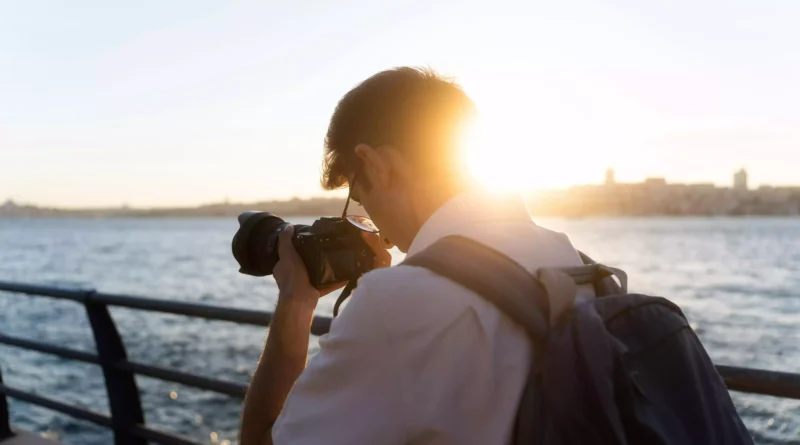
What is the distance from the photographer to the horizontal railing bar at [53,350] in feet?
11.4

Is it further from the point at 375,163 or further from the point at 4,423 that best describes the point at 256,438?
the point at 4,423

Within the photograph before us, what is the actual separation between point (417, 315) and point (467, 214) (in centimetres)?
22

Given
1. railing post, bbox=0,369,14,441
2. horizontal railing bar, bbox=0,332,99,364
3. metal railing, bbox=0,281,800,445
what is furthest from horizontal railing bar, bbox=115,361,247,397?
railing post, bbox=0,369,14,441

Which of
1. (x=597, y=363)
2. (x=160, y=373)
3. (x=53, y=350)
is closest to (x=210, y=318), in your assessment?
(x=160, y=373)

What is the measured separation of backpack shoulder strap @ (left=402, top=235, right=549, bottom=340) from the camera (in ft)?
3.71

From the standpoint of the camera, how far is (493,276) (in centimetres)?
114

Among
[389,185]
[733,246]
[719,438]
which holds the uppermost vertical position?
[389,185]

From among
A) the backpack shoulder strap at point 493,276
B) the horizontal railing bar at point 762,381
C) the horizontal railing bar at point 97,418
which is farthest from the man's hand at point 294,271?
the horizontal railing bar at point 97,418

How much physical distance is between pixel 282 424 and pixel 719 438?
0.68 meters

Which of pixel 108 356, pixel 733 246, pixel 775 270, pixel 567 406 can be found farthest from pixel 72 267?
pixel 733 246

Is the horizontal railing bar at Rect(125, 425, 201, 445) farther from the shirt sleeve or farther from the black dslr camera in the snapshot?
the shirt sleeve

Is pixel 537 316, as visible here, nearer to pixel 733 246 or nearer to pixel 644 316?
pixel 644 316

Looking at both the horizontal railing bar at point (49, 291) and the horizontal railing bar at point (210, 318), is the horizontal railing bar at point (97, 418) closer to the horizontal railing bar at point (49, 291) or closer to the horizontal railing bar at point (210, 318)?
the horizontal railing bar at point (210, 318)

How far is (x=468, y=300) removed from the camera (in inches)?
44.2
